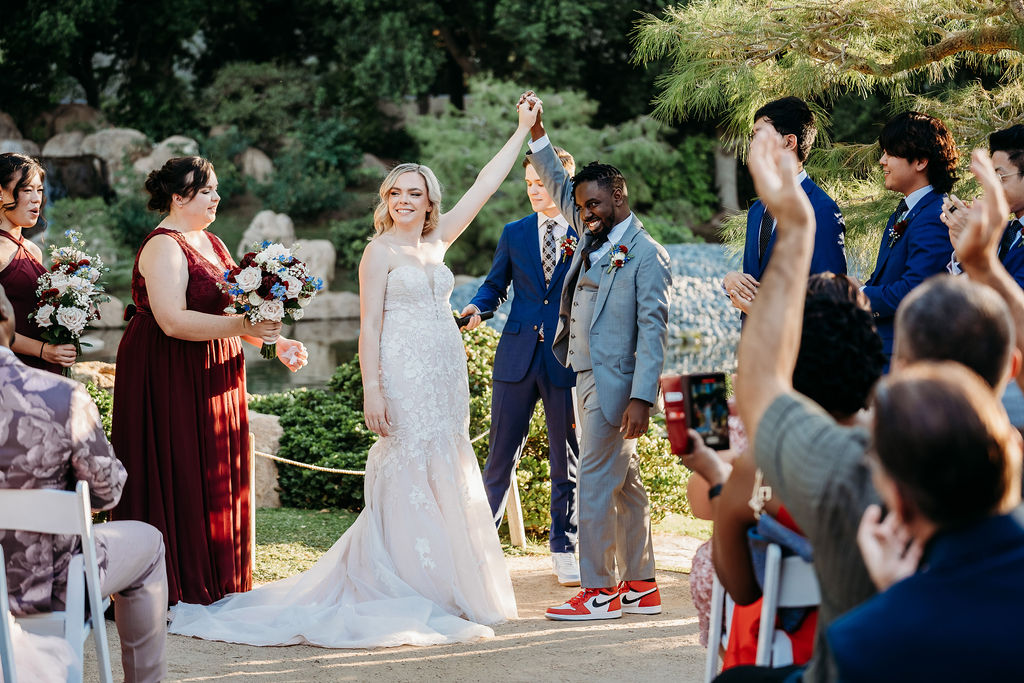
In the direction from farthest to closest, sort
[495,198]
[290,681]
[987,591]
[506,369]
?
[495,198] < [506,369] < [290,681] < [987,591]

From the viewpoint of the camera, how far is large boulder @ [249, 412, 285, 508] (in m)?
6.83

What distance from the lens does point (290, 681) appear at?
3688mm

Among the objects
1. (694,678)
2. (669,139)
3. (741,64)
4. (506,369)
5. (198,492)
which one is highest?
(669,139)

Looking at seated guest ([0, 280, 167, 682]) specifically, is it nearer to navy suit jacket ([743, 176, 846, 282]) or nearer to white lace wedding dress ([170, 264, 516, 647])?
white lace wedding dress ([170, 264, 516, 647])

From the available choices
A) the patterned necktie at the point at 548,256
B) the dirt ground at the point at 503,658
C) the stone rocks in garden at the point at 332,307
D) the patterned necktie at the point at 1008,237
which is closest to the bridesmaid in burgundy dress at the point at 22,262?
the dirt ground at the point at 503,658

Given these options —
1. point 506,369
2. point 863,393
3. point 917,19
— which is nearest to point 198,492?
point 506,369

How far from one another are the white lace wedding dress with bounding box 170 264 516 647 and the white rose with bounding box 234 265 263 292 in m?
0.57

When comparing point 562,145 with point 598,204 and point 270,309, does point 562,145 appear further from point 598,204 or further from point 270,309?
point 270,309

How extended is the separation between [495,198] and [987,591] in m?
18.6

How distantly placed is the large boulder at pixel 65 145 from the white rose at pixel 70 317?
62.8ft

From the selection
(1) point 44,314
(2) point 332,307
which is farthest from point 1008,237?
(2) point 332,307

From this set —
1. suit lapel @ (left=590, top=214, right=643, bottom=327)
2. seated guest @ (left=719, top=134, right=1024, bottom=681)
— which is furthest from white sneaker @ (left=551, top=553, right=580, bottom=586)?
seated guest @ (left=719, top=134, right=1024, bottom=681)

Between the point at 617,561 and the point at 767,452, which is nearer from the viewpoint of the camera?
the point at 767,452

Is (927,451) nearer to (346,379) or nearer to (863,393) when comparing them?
(863,393)
